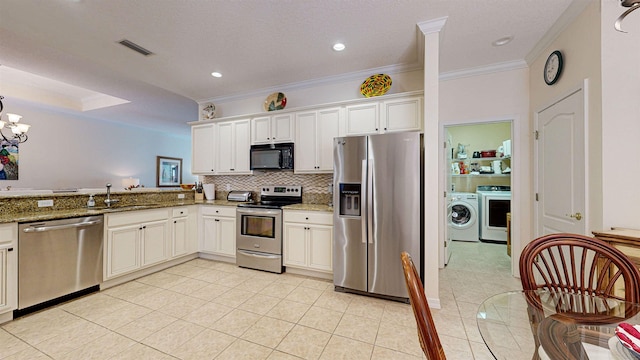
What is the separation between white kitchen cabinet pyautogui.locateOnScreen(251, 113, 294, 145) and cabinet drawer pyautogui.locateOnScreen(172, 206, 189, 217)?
4.55 feet

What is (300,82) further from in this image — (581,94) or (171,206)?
(581,94)

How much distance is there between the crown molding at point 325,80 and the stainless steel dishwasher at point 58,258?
2.56m

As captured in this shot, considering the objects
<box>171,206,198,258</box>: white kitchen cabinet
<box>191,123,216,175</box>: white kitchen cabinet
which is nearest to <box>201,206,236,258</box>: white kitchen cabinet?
<box>171,206,198,258</box>: white kitchen cabinet

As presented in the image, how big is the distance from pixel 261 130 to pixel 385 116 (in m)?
1.84

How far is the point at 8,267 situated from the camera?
2061 millimetres

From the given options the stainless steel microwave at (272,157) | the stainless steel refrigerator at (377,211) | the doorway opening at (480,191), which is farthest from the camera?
the doorway opening at (480,191)

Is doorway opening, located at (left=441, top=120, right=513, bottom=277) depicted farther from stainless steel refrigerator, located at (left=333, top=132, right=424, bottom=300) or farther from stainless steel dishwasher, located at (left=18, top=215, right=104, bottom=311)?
stainless steel dishwasher, located at (left=18, top=215, right=104, bottom=311)

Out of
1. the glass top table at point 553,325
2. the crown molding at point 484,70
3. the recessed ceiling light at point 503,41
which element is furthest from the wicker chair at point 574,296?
the crown molding at point 484,70

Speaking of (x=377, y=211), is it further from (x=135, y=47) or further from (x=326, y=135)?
(x=135, y=47)

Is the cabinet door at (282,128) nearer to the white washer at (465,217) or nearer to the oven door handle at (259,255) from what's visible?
the oven door handle at (259,255)

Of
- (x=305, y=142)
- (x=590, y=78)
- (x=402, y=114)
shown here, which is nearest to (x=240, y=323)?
(x=305, y=142)

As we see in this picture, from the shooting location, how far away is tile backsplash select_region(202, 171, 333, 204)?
360 centimetres

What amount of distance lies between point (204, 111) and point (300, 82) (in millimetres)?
1884

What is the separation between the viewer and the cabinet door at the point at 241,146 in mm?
3822
